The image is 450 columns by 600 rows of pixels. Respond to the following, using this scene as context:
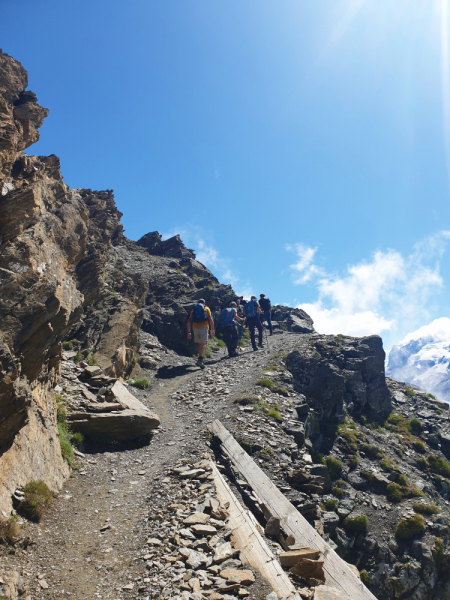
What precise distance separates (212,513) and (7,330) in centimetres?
650

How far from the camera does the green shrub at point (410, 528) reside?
17.4 m

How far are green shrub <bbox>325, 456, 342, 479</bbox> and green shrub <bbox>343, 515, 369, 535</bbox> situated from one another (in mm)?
3268

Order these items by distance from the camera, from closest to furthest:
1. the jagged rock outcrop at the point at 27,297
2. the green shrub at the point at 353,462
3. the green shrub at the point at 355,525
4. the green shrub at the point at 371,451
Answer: the jagged rock outcrop at the point at 27,297 < the green shrub at the point at 355,525 < the green shrub at the point at 353,462 < the green shrub at the point at 371,451

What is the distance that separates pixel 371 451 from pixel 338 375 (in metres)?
6.34

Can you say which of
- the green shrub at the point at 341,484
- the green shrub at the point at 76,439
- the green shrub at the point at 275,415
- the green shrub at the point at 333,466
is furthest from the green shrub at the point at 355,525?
the green shrub at the point at 76,439

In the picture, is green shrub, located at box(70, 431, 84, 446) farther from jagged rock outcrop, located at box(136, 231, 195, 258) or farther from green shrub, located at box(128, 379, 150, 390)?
jagged rock outcrop, located at box(136, 231, 195, 258)

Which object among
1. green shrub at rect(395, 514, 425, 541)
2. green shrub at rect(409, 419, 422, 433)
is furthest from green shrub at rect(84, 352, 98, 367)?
green shrub at rect(409, 419, 422, 433)

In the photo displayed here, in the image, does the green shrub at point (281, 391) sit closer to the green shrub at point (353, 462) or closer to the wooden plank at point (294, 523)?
the green shrub at point (353, 462)

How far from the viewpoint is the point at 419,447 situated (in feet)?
91.2

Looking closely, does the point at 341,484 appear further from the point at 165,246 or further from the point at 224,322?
the point at 165,246

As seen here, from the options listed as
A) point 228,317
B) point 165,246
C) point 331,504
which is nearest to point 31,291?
point 331,504

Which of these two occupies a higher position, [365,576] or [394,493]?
[394,493]

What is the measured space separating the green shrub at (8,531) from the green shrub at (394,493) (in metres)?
20.8

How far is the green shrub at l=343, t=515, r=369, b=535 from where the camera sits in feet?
54.2
